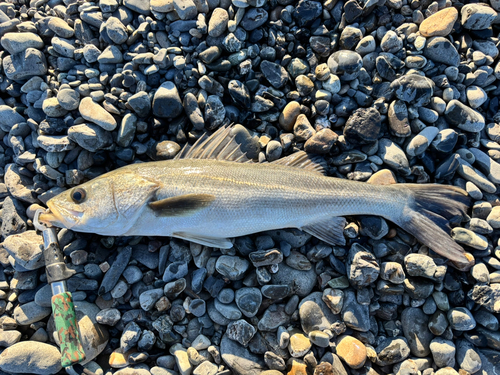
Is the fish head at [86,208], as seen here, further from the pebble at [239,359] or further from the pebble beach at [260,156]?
the pebble at [239,359]

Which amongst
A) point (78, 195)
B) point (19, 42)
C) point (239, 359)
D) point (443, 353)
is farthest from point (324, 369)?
point (19, 42)

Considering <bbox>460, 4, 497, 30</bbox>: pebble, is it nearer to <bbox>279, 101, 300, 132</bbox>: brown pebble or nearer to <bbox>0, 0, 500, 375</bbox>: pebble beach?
<bbox>0, 0, 500, 375</bbox>: pebble beach

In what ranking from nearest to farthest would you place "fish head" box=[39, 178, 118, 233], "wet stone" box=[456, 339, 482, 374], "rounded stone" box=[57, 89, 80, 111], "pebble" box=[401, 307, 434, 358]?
"fish head" box=[39, 178, 118, 233], "wet stone" box=[456, 339, 482, 374], "pebble" box=[401, 307, 434, 358], "rounded stone" box=[57, 89, 80, 111]

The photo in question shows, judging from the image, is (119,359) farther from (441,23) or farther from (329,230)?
(441,23)

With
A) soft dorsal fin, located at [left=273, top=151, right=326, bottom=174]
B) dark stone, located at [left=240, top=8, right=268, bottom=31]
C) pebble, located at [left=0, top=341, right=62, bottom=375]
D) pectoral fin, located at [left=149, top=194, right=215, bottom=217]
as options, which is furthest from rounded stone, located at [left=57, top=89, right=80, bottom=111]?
pebble, located at [left=0, top=341, right=62, bottom=375]

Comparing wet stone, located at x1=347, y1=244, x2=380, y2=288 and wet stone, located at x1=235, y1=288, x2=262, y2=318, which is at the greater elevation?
wet stone, located at x1=347, y1=244, x2=380, y2=288

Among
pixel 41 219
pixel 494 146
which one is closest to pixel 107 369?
pixel 41 219

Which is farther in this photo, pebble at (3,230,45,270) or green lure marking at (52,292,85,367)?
pebble at (3,230,45,270)
